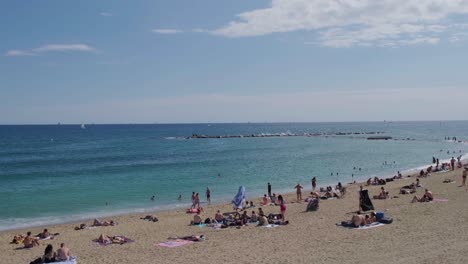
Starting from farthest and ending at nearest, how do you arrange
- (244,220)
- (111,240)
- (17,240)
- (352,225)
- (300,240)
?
(244,220), (17,240), (352,225), (111,240), (300,240)

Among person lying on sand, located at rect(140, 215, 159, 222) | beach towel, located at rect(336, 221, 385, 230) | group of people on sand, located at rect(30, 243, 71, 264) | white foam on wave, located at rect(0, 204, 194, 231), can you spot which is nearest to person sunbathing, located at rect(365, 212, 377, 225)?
beach towel, located at rect(336, 221, 385, 230)

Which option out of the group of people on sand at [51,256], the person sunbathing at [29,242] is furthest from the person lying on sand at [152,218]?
the group of people on sand at [51,256]

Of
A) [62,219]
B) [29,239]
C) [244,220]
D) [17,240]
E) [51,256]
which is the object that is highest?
[51,256]

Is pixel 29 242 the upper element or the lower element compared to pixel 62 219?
upper

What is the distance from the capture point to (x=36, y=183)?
40.4 m

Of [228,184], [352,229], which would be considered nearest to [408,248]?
[352,229]

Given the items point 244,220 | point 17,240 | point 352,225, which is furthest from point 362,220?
point 17,240

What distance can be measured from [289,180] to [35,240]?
25.5 meters

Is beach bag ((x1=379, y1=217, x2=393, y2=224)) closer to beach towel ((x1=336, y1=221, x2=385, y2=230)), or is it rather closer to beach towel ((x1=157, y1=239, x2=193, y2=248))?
beach towel ((x1=336, y1=221, x2=385, y2=230))

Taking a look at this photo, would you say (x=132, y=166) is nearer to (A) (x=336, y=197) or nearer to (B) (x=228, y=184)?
(B) (x=228, y=184)

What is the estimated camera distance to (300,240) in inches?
643

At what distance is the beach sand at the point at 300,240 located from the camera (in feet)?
45.5

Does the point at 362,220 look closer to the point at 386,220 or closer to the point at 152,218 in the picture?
the point at 386,220

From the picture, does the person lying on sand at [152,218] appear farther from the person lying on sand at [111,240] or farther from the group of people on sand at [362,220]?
the group of people on sand at [362,220]
